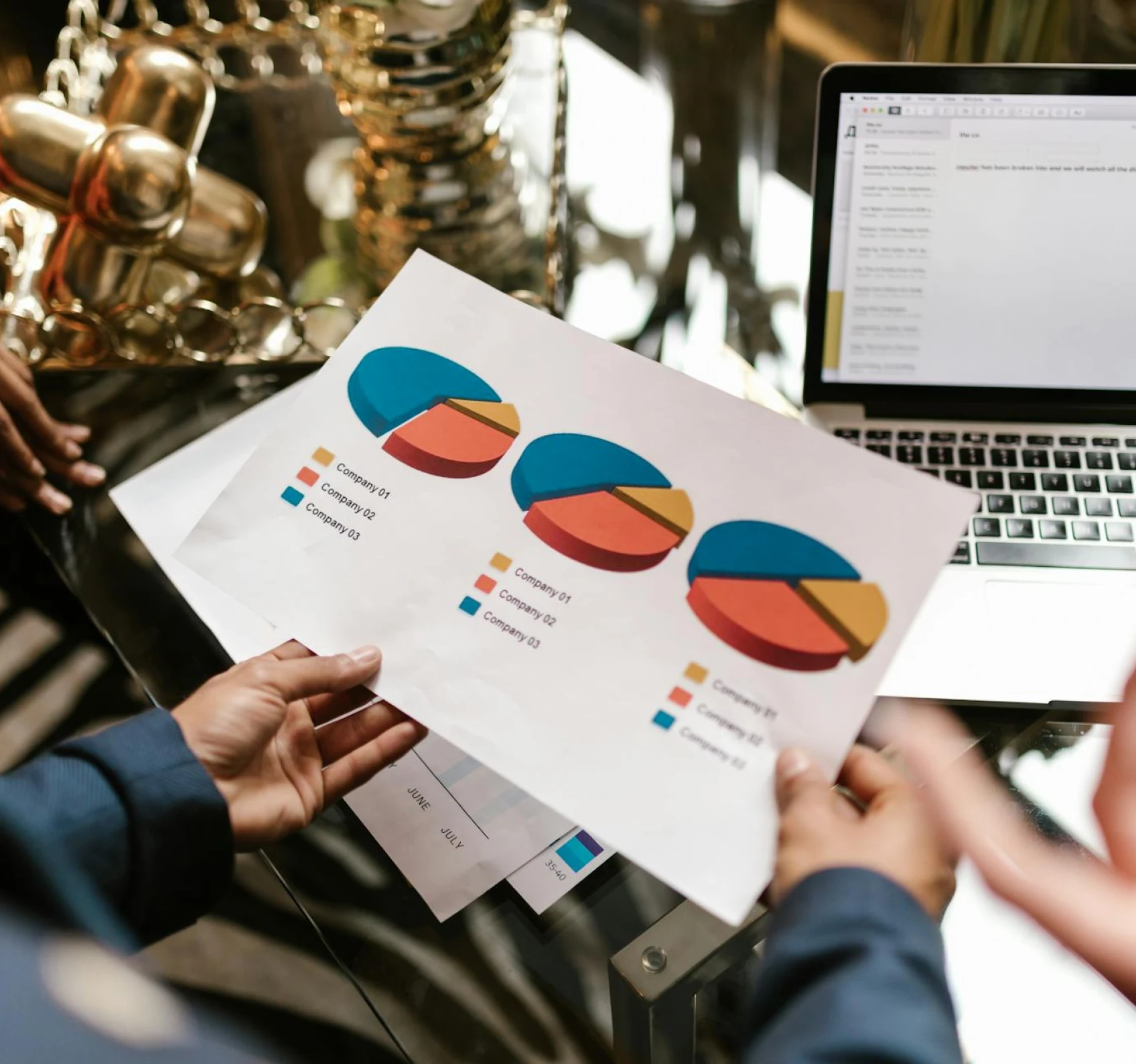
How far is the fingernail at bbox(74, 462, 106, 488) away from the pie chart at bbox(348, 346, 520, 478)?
302 millimetres

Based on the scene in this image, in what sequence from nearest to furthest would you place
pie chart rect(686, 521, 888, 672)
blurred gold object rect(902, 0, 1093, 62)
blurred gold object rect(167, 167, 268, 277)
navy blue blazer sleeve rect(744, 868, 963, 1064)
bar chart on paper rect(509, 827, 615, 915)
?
navy blue blazer sleeve rect(744, 868, 963, 1064), pie chart rect(686, 521, 888, 672), bar chart on paper rect(509, 827, 615, 915), blurred gold object rect(902, 0, 1093, 62), blurred gold object rect(167, 167, 268, 277)

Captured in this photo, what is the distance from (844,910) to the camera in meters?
0.48

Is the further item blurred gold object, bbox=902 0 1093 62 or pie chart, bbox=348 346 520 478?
blurred gold object, bbox=902 0 1093 62

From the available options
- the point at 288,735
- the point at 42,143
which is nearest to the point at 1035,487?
the point at 288,735

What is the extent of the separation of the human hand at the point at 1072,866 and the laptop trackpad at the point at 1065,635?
0.11 meters

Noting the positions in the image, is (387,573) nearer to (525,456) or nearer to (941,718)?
(525,456)

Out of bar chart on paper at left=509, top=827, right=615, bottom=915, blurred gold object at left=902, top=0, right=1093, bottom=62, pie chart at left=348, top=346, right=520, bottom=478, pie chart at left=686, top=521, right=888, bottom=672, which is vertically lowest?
bar chart on paper at left=509, top=827, right=615, bottom=915

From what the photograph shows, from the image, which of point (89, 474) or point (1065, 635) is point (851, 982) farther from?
point (89, 474)

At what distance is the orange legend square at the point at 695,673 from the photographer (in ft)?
1.89

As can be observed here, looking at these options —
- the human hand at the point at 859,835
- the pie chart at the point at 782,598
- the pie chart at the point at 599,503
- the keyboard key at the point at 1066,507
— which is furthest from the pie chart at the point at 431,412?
the keyboard key at the point at 1066,507

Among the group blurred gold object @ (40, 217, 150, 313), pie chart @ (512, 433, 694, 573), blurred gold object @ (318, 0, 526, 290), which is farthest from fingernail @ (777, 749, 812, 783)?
blurred gold object @ (40, 217, 150, 313)

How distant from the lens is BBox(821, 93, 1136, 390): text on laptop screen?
0.69 m

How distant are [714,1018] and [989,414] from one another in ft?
1.50

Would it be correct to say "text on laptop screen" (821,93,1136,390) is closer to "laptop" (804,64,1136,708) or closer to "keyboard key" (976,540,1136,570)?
"laptop" (804,64,1136,708)
